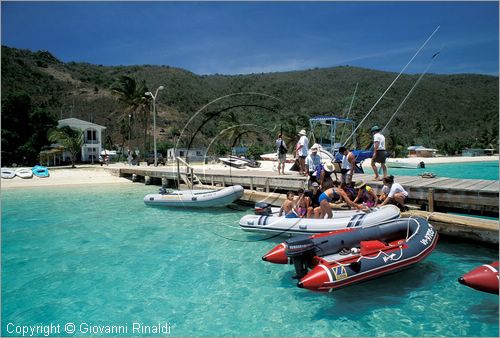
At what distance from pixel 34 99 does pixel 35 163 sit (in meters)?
36.9

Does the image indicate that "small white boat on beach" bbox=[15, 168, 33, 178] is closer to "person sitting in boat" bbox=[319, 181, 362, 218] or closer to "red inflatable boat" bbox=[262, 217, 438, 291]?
"person sitting in boat" bbox=[319, 181, 362, 218]

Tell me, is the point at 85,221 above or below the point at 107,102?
below

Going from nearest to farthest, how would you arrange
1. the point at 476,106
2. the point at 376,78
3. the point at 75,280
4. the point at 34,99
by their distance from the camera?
the point at 75,280 < the point at 34,99 < the point at 476,106 < the point at 376,78

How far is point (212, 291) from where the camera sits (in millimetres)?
7039

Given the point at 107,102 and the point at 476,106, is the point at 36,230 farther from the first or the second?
the point at 476,106

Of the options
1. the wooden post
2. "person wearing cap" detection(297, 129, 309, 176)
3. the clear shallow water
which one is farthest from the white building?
the wooden post

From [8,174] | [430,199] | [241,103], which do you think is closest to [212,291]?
[430,199]

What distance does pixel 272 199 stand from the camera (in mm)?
13492

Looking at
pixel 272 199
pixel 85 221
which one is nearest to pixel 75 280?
pixel 85 221

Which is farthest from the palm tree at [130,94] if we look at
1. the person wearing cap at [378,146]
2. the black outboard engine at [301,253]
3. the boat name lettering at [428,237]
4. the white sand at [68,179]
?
the boat name lettering at [428,237]

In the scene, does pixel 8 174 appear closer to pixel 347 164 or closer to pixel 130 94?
pixel 130 94

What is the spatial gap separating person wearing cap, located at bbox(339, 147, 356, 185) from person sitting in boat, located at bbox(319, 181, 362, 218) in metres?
1.53

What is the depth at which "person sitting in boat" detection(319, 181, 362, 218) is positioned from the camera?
29.6 feet

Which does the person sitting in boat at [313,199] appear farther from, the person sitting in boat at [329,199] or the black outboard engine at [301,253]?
the black outboard engine at [301,253]
